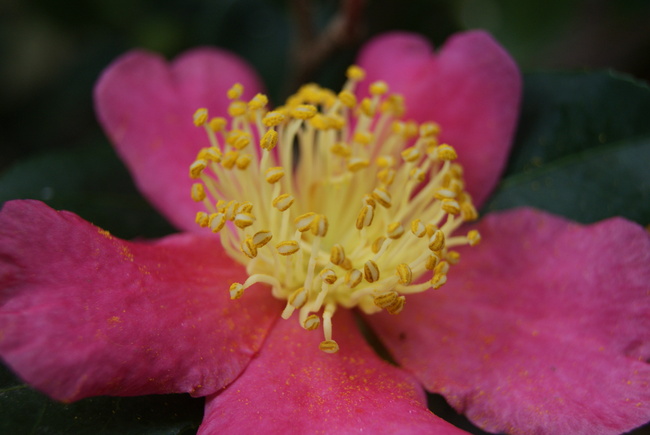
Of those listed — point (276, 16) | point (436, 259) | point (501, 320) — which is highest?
point (276, 16)

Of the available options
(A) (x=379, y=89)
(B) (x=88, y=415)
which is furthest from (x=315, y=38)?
(B) (x=88, y=415)

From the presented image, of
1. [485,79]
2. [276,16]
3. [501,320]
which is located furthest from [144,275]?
[276,16]

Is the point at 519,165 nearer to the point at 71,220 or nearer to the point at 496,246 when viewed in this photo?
the point at 496,246

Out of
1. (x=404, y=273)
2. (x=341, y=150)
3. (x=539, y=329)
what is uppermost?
(x=341, y=150)

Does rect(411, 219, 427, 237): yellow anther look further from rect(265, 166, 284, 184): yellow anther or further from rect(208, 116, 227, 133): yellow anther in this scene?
rect(208, 116, 227, 133): yellow anther

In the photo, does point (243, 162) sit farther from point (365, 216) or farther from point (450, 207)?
point (450, 207)
